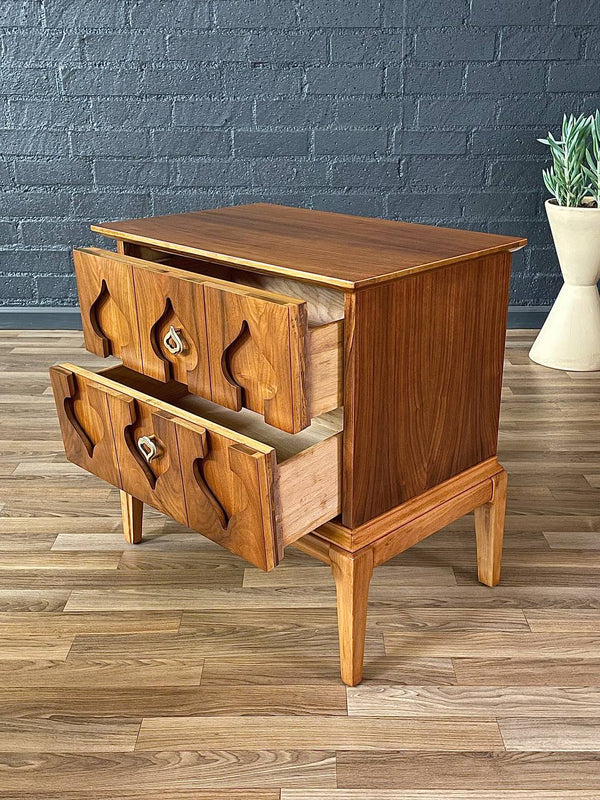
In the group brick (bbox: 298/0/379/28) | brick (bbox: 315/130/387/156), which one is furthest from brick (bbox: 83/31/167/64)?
brick (bbox: 315/130/387/156)

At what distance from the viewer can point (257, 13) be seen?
2568 millimetres

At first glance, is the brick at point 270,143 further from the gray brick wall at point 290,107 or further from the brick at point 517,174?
the brick at point 517,174

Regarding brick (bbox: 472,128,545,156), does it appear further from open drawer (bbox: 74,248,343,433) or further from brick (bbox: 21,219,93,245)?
open drawer (bbox: 74,248,343,433)

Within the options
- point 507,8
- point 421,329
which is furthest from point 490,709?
point 507,8

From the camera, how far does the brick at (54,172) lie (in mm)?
2756

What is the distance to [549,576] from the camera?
139 centimetres

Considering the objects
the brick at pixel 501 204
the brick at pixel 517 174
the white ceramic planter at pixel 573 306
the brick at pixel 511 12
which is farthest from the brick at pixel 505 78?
the white ceramic planter at pixel 573 306

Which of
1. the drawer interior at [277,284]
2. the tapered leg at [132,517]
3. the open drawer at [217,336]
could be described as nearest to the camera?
the open drawer at [217,336]

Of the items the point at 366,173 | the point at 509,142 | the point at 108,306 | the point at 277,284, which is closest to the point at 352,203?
the point at 366,173

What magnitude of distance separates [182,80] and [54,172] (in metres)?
0.56

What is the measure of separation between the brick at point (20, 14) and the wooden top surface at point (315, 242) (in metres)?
1.68

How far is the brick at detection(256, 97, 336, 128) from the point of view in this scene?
2.65m

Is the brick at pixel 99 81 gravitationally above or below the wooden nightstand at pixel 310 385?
above

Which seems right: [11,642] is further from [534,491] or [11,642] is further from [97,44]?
[97,44]
